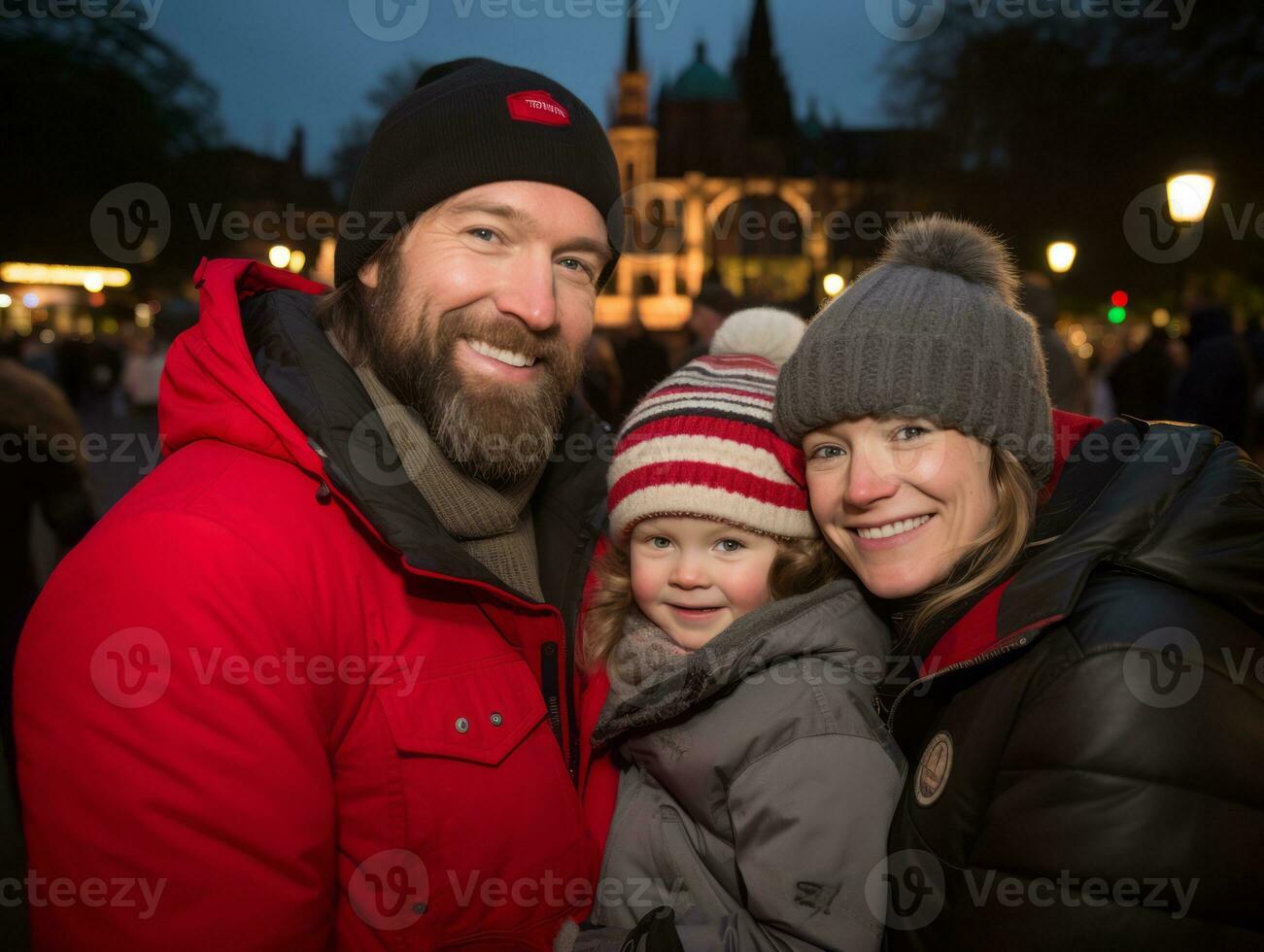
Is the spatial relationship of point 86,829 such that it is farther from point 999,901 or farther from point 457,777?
point 999,901

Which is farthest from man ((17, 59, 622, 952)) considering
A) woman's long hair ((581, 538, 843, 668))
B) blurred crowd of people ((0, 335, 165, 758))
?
blurred crowd of people ((0, 335, 165, 758))

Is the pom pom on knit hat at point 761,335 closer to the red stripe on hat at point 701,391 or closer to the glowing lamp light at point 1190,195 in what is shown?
the red stripe on hat at point 701,391

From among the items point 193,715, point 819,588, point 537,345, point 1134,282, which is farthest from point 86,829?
point 1134,282

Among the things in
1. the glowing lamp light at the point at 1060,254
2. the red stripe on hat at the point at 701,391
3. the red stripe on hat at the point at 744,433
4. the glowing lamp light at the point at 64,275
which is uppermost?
the glowing lamp light at the point at 64,275

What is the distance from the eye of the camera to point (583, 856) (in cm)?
226

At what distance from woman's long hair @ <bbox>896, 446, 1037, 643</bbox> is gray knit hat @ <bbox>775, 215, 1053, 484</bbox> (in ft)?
0.17

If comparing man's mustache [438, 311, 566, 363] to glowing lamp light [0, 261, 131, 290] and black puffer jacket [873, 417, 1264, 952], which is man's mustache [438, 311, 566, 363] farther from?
glowing lamp light [0, 261, 131, 290]

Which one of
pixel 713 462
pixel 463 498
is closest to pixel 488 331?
pixel 463 498

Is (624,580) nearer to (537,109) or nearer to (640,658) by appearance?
(640,658)

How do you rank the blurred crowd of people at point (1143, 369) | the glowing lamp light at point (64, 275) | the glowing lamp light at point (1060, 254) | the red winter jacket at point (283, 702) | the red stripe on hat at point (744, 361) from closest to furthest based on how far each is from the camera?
the red winter jacket at point (283, 702), the red stripe on hat at point (744, 361), the blurred crowd of people at point (1143, 369), the glowing lamp light at point (1060, 254), the glowing lamp light at point (64, 275)

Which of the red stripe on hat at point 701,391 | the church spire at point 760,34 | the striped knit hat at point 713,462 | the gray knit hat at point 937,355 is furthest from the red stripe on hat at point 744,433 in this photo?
the church spire at point 760,34

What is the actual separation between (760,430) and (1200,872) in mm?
1477

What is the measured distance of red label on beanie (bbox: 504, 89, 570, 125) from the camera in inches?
101

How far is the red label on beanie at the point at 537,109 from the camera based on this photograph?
2564mm
